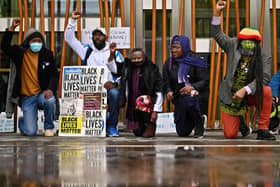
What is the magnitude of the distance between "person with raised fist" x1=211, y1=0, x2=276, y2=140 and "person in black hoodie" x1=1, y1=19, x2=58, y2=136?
7.35 ft

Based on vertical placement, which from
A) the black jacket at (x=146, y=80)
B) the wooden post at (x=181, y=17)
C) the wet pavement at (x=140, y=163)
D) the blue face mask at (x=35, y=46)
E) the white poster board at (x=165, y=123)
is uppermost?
the wooden post at (x=181, y=17)

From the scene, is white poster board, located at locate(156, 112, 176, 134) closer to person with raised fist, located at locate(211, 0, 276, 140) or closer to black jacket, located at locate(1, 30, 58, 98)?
person with raised fist, located at locate(211, 0, 276, 140)

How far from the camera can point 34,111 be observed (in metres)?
Answer: 8.42

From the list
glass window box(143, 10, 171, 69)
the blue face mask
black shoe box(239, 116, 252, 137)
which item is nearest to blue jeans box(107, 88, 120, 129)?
the blue face mask

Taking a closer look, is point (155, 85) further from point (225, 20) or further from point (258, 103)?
point (225, 20)

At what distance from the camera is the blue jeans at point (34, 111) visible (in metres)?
8.36

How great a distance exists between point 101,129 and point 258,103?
206cm

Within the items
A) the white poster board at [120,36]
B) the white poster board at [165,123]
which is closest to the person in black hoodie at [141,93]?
the white poster board at [165,123]

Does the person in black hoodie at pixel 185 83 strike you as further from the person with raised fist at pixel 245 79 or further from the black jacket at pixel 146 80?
the person with raised fist at pixel 245 79

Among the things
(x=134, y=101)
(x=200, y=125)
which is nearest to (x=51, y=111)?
(x=134, y=101)

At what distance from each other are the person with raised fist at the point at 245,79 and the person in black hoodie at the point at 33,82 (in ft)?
7.35

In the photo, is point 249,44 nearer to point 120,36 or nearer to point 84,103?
point 84,103

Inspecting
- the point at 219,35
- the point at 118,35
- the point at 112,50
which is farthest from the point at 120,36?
the point at 219,35

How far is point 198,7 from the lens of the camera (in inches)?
414
